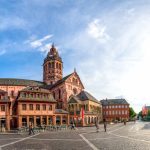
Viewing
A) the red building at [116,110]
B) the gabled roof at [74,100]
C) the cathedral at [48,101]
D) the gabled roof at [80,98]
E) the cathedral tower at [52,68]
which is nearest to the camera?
the cathedral at [48,101]

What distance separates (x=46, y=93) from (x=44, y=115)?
5.69 metres

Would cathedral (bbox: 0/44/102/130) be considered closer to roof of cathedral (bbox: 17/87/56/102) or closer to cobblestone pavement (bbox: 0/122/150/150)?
roof of cathedral (bbox: 17/87/56/102)

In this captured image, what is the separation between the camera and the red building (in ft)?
419

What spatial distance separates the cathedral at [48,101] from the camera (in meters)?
60.5

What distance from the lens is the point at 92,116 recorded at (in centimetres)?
8356

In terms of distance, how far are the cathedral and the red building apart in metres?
29.9

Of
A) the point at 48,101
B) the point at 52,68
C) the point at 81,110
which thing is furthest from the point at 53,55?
the point at 48,101

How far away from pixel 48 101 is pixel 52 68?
3608 centimetres

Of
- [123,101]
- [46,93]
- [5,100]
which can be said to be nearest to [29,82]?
[46,93]

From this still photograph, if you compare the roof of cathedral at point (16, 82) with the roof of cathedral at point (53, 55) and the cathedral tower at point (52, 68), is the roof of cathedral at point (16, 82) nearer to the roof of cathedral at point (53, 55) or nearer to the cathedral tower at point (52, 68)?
the cathedral tower at point (52, 68)

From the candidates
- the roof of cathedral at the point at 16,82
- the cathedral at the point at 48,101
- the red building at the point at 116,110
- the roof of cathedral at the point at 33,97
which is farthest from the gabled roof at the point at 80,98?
the red building at the point at 116,110

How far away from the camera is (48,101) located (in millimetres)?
64938

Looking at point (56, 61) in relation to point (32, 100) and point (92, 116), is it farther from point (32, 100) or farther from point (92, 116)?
point (32, 100)

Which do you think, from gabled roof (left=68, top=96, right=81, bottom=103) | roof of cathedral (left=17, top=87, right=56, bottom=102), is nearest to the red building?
gabled roof (left=68, top=96, right=81, bottom=103)
